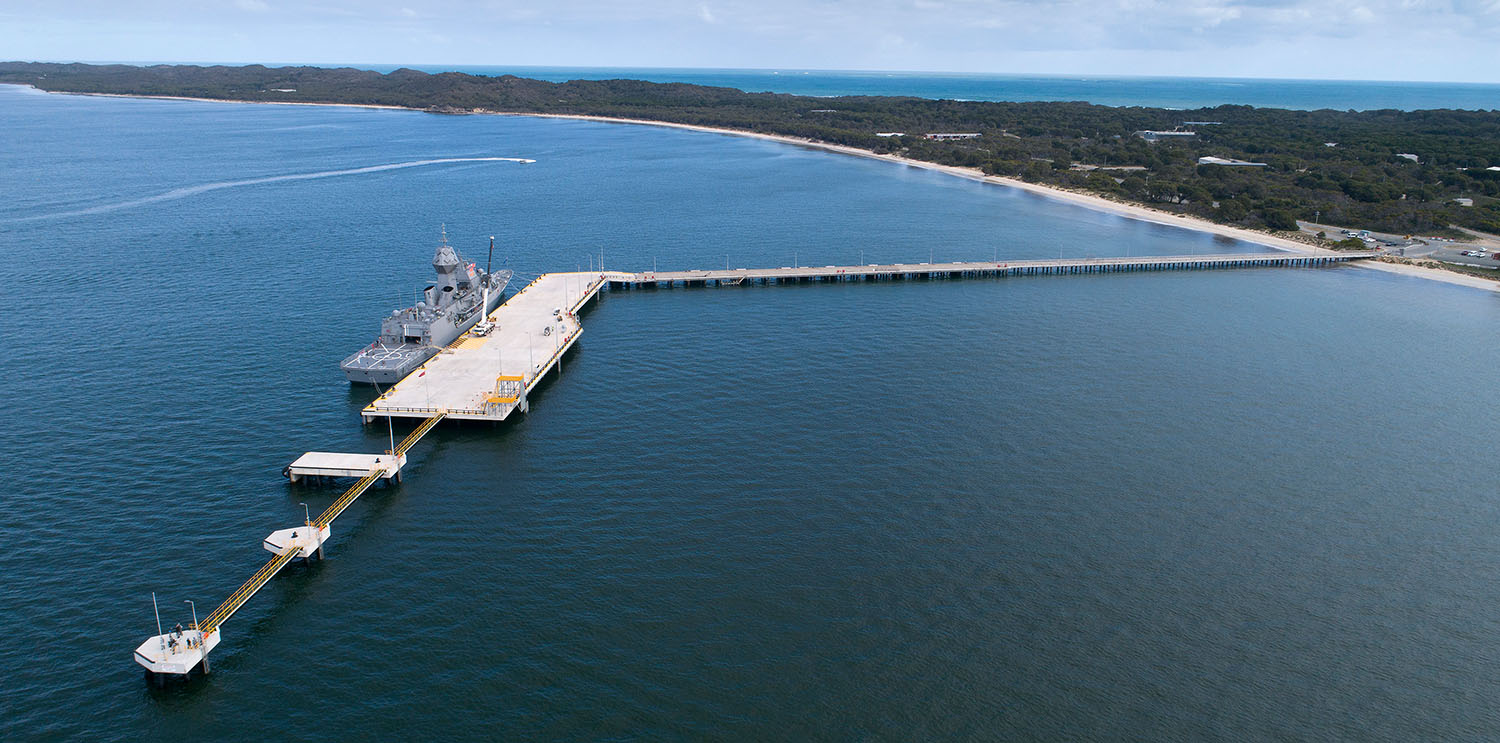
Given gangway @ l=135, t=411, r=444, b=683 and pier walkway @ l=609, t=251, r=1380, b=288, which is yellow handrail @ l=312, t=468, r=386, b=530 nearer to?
gangway @ l=135, t=411, r=444, b=683

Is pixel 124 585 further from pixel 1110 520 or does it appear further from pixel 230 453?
pixel 1110 520

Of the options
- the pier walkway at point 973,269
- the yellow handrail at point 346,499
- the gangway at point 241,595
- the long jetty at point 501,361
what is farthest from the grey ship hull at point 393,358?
the pier walkway at point 973,269

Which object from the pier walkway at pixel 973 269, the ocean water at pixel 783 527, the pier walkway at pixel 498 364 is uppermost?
the pier walkway at pixel 973 269

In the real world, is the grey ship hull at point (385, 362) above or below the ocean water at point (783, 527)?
above

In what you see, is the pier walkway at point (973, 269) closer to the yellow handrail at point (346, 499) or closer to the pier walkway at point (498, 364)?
the pier walkway at point (498, 364)

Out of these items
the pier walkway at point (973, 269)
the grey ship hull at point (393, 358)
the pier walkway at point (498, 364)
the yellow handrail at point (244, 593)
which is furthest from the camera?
the pier walkway at point (973, 269)

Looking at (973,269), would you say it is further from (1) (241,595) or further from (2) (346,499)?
(1) (241,595)

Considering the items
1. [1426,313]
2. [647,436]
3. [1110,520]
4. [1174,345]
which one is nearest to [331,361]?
[647,436]
